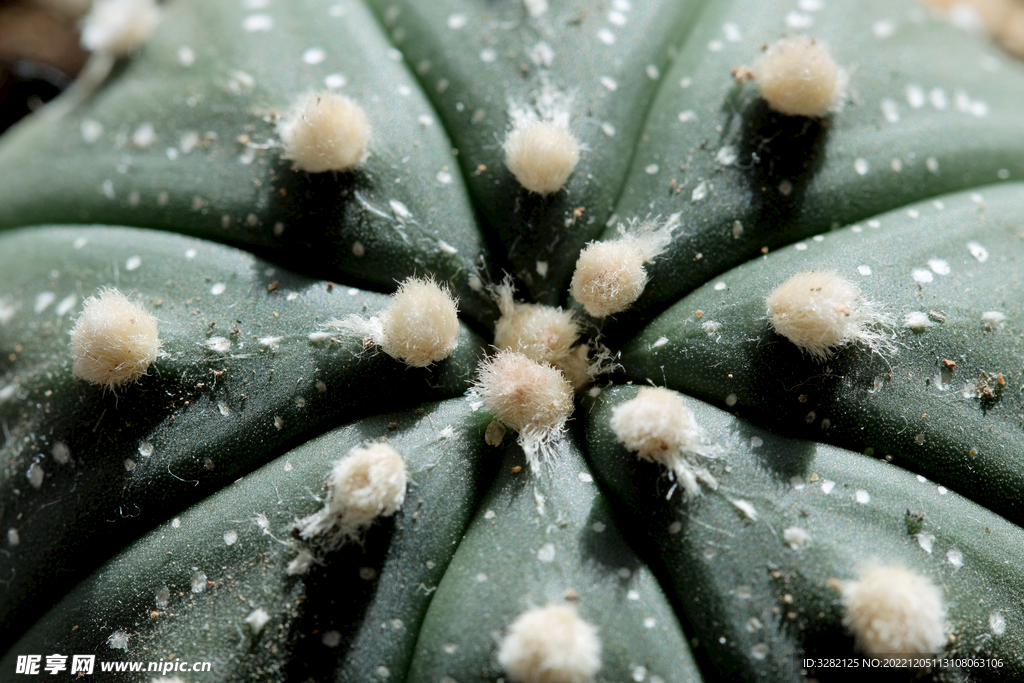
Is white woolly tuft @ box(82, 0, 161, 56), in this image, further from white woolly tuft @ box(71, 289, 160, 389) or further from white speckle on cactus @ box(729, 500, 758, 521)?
white speckle on cactus @ box(729, 500, 758, 521)

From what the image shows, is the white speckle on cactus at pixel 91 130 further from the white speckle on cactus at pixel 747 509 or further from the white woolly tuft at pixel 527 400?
the white speckle on cactus at pixel 747 509

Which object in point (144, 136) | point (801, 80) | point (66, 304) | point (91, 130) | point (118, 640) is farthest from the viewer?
point (91, 130)

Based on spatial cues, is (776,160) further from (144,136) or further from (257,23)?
(144,136)

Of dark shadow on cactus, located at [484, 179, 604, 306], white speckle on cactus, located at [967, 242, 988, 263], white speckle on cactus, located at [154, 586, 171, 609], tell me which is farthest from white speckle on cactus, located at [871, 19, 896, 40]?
white speckle on cactus, located at [154, 586, 171, 609]

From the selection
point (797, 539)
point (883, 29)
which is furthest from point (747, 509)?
point (883, 29)

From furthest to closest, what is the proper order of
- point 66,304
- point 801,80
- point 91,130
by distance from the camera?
1. point 91,130
2. point 66,304
3. point 801,80
